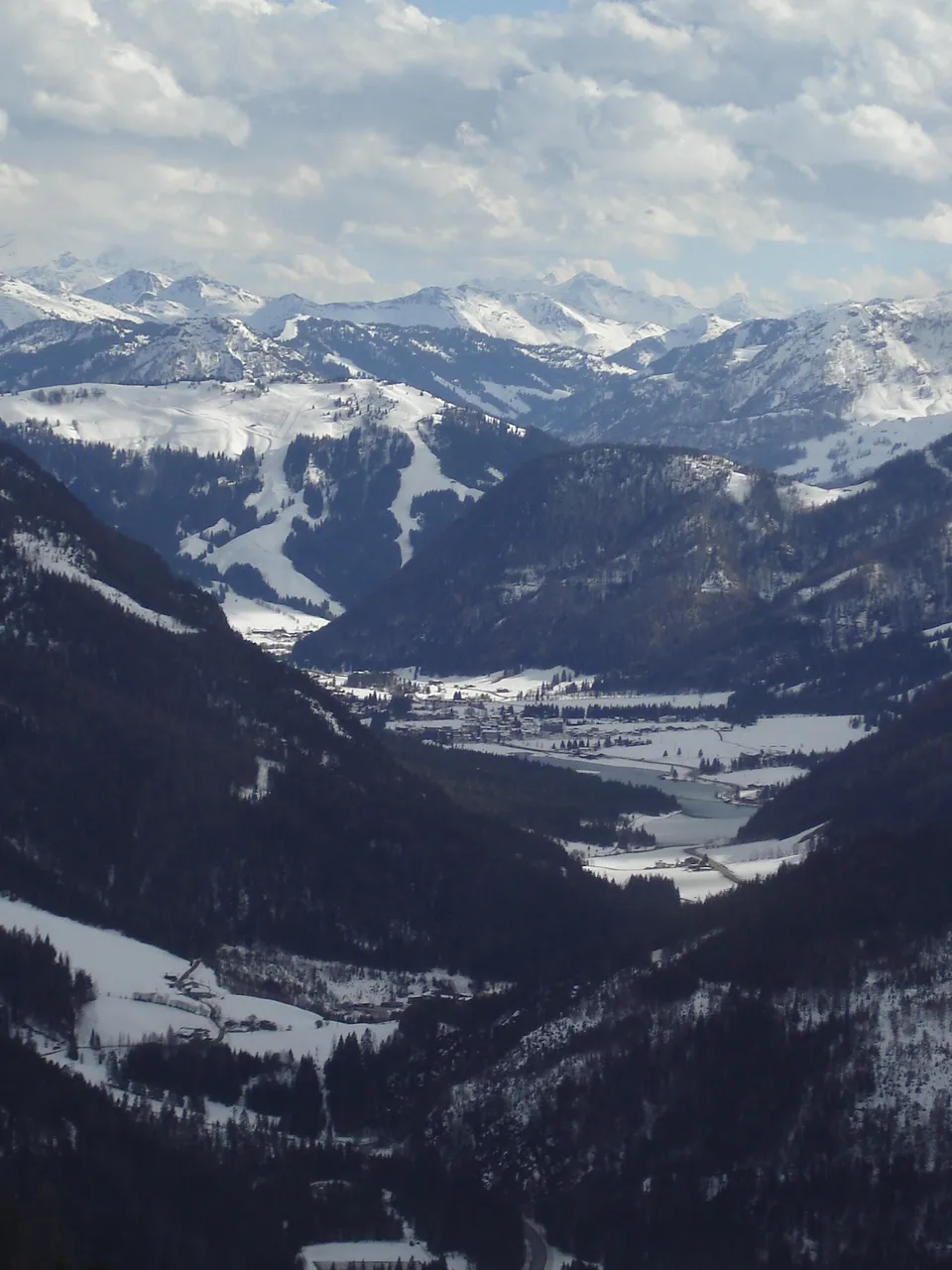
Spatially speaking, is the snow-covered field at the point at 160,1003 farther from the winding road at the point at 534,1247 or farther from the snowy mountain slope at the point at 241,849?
the winding road at the point at 534,1247

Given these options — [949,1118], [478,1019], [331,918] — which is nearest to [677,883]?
[331,918]

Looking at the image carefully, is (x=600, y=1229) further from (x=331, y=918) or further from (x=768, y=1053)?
(x=331, y=918)

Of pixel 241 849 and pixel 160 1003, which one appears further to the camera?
pixel 241 849

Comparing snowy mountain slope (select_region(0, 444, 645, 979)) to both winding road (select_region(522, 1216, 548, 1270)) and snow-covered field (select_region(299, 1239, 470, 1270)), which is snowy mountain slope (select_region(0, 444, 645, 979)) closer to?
winding road (select_region(522, 1216, 548, 1270))

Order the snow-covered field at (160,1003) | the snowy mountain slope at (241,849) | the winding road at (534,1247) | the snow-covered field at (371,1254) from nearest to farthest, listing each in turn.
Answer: the snow-covered field at (371,1254) → the winding road at (534,1247) → the snow-covered field at (160,1003) → the snowy mountain slope at (241,849)

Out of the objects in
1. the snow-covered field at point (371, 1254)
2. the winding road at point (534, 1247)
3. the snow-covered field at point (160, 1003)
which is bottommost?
the snow-covered field at point (371, 1254)

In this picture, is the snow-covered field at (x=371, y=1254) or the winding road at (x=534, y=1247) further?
the winding road at (x=534, y=1247)

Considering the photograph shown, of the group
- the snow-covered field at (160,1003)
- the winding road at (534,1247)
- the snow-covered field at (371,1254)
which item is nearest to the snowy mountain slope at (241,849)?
the snow-covered field at (160,1003)

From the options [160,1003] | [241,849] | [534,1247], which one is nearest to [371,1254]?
[534,1247]

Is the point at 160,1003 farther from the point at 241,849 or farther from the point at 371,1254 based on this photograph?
the point at 371,1254

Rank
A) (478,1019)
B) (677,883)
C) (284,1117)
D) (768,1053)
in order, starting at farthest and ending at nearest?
(677,883) < (478,1019) < (284,1117) < (768,1053)

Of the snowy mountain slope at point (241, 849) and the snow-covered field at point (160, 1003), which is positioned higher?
the snowy mountain slope at point (241, 849)
